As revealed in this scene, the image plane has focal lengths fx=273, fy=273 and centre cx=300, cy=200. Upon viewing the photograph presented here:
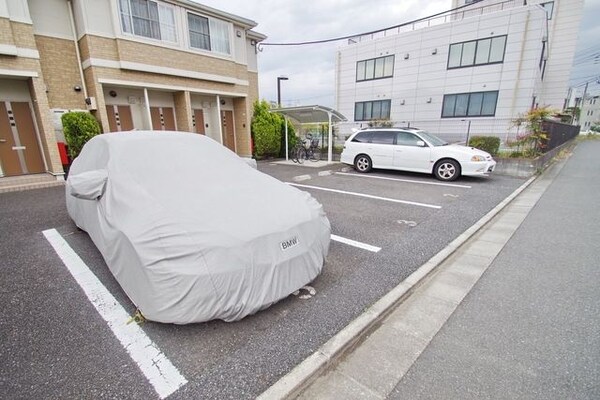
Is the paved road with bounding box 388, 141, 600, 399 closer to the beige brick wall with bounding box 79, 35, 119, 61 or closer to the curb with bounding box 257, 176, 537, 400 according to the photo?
the curb with bounding box 257, 176, 537, 400

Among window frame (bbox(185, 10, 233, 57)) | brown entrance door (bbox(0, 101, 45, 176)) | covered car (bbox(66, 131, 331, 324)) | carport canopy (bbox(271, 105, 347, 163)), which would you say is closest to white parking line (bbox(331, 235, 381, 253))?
covered car (bbox(66, 131, 331, 324))

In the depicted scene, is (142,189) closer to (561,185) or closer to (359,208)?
(359,208)

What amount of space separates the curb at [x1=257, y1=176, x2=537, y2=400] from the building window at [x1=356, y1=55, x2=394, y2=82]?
19623 mm

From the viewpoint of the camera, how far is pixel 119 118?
31.1ft

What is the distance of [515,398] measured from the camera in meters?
1.66

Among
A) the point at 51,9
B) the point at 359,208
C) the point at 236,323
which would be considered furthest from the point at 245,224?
the point at 51,9

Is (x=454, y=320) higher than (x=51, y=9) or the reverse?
the reverse

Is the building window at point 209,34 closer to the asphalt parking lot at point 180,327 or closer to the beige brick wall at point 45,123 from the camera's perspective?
the beige brick wall at point 45,123

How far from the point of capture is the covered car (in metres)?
1.99

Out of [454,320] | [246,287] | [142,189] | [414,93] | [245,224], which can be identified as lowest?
[454,320]

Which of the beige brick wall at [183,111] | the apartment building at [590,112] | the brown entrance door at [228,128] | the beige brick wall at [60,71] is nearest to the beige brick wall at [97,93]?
the beige brick wall at [60,71]

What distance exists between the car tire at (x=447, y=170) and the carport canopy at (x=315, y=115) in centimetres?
477

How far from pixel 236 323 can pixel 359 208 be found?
12.2ft

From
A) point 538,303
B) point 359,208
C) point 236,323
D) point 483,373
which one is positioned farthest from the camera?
point 359,208
